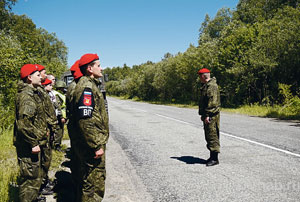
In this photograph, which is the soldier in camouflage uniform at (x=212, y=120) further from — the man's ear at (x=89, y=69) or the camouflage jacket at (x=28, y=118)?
the camouflage jacket at (x=28, y=118)

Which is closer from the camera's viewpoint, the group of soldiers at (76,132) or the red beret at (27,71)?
the group of soldiers at (76,132)

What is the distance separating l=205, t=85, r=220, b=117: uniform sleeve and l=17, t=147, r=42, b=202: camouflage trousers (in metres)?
3.32

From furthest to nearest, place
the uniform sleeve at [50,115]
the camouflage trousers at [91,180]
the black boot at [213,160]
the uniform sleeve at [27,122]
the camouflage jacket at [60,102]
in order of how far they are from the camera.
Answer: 1. the camouflage jacket at [60,102]
2. the black boot at [213,160]
3. the uniform sleeve at [50,115]
4. the uniform sleeve at [27,122]
5. the camouflage trousers at [91,180]

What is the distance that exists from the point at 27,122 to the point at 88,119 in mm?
917

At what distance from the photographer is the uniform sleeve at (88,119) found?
2.67m

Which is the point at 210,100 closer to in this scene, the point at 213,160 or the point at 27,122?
Result: the point at 213,160

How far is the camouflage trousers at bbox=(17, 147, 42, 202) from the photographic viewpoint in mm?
3047

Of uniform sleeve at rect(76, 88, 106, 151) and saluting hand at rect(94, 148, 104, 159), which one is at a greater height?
uniform sleeve at rect(76, 88, 106, 151)

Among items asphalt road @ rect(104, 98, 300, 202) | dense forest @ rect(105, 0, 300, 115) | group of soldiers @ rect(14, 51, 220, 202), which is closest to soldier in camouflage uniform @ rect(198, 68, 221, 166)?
asphalt road @ rect(104, 98, 300, 202)

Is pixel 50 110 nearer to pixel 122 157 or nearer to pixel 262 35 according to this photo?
pixel 122 157

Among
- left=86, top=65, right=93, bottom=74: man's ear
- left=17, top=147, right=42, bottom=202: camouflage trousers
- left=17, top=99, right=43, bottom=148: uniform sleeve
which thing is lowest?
left=17, top=147, right=42, bottom=202: camouflage trousers

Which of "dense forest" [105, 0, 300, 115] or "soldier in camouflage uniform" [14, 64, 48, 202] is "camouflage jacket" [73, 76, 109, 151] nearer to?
"soldier in camouflage uniform" [14, 64, 48, 202]

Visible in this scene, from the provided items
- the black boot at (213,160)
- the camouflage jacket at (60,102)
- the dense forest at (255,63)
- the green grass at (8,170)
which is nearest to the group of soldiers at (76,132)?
the green grass at (8,170)

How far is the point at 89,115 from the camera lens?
2676 mm
